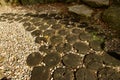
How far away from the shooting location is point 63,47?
3.37 m

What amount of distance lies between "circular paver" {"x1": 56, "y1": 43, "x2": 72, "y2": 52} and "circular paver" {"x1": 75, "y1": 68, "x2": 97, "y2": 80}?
692mm

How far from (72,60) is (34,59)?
87cm

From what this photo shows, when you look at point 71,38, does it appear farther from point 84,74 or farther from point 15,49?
point 15,49

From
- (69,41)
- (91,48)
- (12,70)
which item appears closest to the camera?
(12,70)

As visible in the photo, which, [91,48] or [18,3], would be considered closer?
[91,48]

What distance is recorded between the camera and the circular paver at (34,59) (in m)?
3.05

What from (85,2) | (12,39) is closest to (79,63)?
(12,39)

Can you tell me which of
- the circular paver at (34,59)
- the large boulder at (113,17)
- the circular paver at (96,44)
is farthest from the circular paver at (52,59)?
the large boulder at (113,17)

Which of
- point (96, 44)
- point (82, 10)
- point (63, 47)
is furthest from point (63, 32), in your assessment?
point (82, 10)

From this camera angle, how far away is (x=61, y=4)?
5.79 meters

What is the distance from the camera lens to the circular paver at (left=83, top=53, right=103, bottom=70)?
277 cm

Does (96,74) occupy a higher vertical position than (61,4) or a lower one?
lower

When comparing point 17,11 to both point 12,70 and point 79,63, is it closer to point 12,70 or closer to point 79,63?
point 12,70

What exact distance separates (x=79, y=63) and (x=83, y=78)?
1.31 ft
